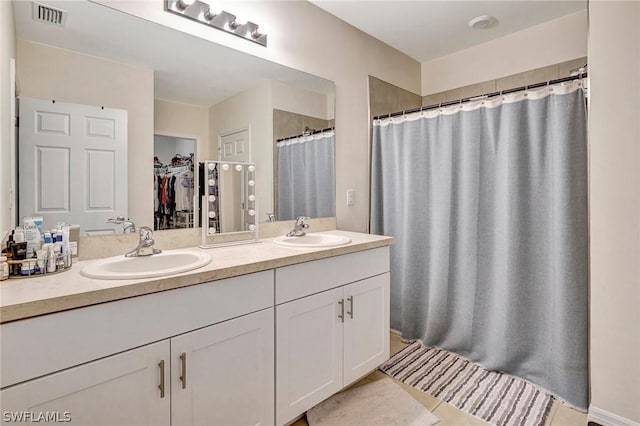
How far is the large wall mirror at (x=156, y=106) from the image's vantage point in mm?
1325

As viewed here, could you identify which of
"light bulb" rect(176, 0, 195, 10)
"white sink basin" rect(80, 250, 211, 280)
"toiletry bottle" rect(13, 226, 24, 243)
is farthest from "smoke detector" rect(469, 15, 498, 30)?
"toiletry bottle" rect(13, 226, 24, 243)

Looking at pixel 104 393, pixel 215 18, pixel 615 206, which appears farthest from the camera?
pixel 215 18

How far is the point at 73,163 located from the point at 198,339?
2.94ft

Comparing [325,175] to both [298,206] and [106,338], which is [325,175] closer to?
[298,206]

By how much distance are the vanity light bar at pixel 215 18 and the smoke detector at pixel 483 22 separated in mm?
1538

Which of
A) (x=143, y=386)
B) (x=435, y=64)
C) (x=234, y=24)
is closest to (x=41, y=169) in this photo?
(x=143, y=386)

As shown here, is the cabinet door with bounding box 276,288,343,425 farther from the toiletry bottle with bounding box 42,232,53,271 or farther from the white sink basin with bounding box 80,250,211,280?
the toiletry bottle with bounding box 42,232,53,271

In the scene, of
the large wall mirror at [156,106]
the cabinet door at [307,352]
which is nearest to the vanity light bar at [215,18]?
the large wall mirror at [156,106]

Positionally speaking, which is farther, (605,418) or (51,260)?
(605,418)

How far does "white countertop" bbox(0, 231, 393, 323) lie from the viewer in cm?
88

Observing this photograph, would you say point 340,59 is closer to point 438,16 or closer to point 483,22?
point 438,16

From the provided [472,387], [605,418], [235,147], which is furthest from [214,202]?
[605,418]

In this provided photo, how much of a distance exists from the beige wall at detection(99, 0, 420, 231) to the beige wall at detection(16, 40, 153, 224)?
1.46 feet

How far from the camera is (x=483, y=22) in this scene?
2.38 meters
